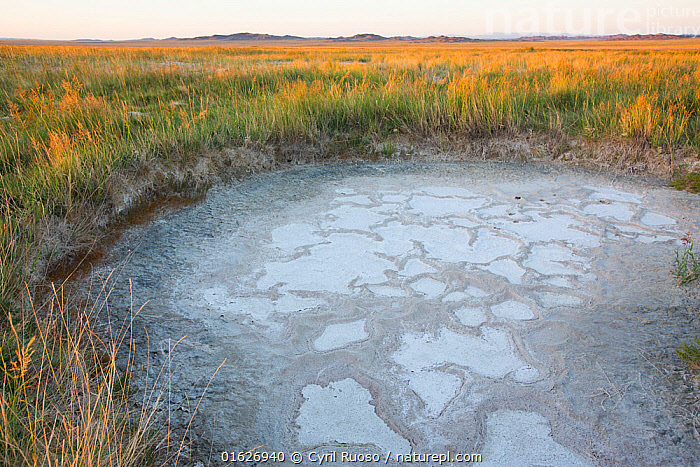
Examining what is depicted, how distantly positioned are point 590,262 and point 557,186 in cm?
156

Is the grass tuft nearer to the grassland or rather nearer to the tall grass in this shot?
the grassland

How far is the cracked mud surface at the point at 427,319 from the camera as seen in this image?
176 centimetres

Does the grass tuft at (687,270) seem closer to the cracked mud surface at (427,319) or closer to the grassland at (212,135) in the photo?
the cracked mud surface at (427,319)

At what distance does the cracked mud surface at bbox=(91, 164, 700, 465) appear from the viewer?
5.77 ft

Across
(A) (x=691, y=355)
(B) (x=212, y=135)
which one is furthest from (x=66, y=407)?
(B) (x=212, y=135)

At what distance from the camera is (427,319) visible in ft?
7.97

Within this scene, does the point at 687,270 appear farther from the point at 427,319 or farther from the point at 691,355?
the point at 427,319

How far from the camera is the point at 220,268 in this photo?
2949mm

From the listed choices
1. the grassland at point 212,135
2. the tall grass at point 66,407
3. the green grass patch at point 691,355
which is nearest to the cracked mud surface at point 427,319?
the green grass patch at point 691,355

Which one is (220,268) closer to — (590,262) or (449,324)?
(449,324)

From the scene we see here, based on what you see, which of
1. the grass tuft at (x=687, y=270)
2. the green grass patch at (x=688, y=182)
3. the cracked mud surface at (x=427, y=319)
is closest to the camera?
the cracked mud surface at (x=427, y=319)

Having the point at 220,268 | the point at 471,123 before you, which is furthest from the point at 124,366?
the point at 471,123

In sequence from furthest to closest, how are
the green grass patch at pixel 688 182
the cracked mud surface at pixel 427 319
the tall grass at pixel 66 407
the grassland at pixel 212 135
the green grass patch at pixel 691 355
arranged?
1. the green grass patch at pixel 688 182
2. the grassland at pixel 212 135
3. the green grass patch at pixel 691 355
4. the cracked mud surface at pixel 427 319
5. the tall grass at pixel 66 407

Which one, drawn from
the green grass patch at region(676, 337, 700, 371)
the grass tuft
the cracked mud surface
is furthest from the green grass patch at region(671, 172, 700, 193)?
the green grass patch at region(676, 337, 700, 371)
